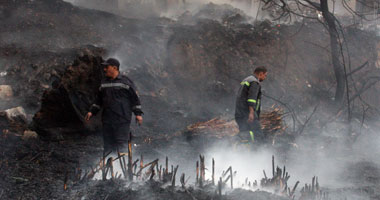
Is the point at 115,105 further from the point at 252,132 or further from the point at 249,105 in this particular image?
the point at 252,132

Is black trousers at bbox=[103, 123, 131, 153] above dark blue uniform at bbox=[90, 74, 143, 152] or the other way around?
the other way around

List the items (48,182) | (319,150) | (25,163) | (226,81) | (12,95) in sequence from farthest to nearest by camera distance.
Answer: (226,81) < (12,95) < (319,150) < (25,163) < (48,182)

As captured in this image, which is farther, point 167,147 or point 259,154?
point 167,147

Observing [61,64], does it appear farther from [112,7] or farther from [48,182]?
[112,7]

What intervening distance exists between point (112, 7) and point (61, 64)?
12.2 metres

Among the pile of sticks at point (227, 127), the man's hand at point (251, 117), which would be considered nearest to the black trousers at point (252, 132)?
the man's hand at point (251, 117)

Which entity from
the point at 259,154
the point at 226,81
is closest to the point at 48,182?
the point at 259,154

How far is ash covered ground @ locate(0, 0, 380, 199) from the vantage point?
448 centimetres

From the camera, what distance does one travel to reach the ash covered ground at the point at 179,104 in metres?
4.48

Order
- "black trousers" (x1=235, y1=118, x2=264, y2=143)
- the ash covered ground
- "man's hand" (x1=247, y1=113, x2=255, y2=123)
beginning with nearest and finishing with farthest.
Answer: the ash covered ground
"man's hand" (x1=247, y1=113, x2=255, y2=123)
"black trousers" (x1=235, y1=118, x2=264, y2=143)

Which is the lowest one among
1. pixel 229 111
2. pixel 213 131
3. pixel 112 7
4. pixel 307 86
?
pixel 213 131

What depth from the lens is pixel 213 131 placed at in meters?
6.57

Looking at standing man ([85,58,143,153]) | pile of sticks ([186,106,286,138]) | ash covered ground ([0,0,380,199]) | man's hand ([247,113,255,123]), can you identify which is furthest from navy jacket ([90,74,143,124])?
pile of sticks ([186,106,286,138])

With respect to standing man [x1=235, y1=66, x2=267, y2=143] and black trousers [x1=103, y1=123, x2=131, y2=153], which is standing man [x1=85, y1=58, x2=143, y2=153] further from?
standing man [x1=235, y1=66, x2=267, y2=143]
